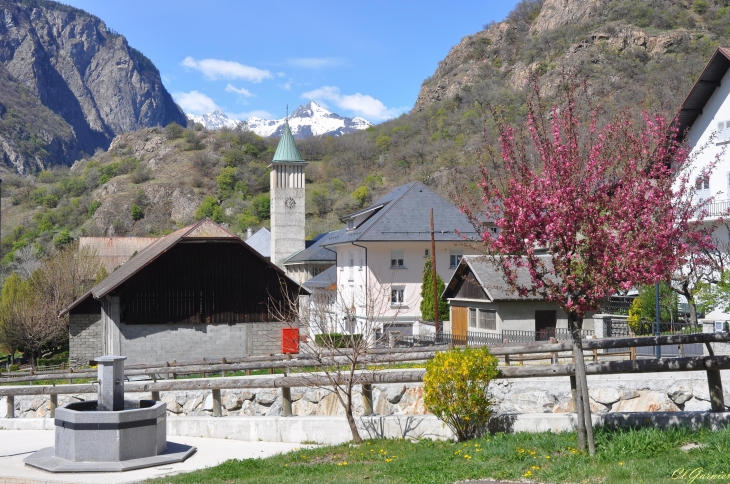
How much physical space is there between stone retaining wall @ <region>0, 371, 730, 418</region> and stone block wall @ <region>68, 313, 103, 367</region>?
72.9ft

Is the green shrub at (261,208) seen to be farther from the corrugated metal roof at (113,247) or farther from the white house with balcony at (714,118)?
the white house with balcony at (714,118)

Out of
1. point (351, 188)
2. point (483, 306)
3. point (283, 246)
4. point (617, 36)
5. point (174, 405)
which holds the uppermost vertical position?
point (617, 36)

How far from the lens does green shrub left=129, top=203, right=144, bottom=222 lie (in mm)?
141875

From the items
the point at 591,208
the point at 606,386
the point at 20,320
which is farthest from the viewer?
the point at 20,320

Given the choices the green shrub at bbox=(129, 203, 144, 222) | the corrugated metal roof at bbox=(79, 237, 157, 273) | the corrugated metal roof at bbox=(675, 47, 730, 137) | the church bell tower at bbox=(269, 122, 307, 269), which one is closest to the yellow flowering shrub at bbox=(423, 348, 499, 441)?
the corrugated metal roof at bbox=(675, 47, 730, 137)

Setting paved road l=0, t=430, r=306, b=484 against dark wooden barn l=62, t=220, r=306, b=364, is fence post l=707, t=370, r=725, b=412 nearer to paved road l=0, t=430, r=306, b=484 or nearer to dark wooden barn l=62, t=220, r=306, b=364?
paved road l=0, t=430, r=306, b=484

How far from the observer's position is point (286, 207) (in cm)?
8019

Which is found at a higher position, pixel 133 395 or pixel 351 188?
pixel 351 188

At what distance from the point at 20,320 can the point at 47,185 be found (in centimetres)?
13480

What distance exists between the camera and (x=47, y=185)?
173 metres

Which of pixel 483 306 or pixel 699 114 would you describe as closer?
pixel 483 306

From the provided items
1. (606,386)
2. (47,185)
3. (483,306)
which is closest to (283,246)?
(483,306)

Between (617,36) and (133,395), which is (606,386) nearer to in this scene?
(133,395)

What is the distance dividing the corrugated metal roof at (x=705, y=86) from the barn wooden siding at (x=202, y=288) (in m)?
20.8
